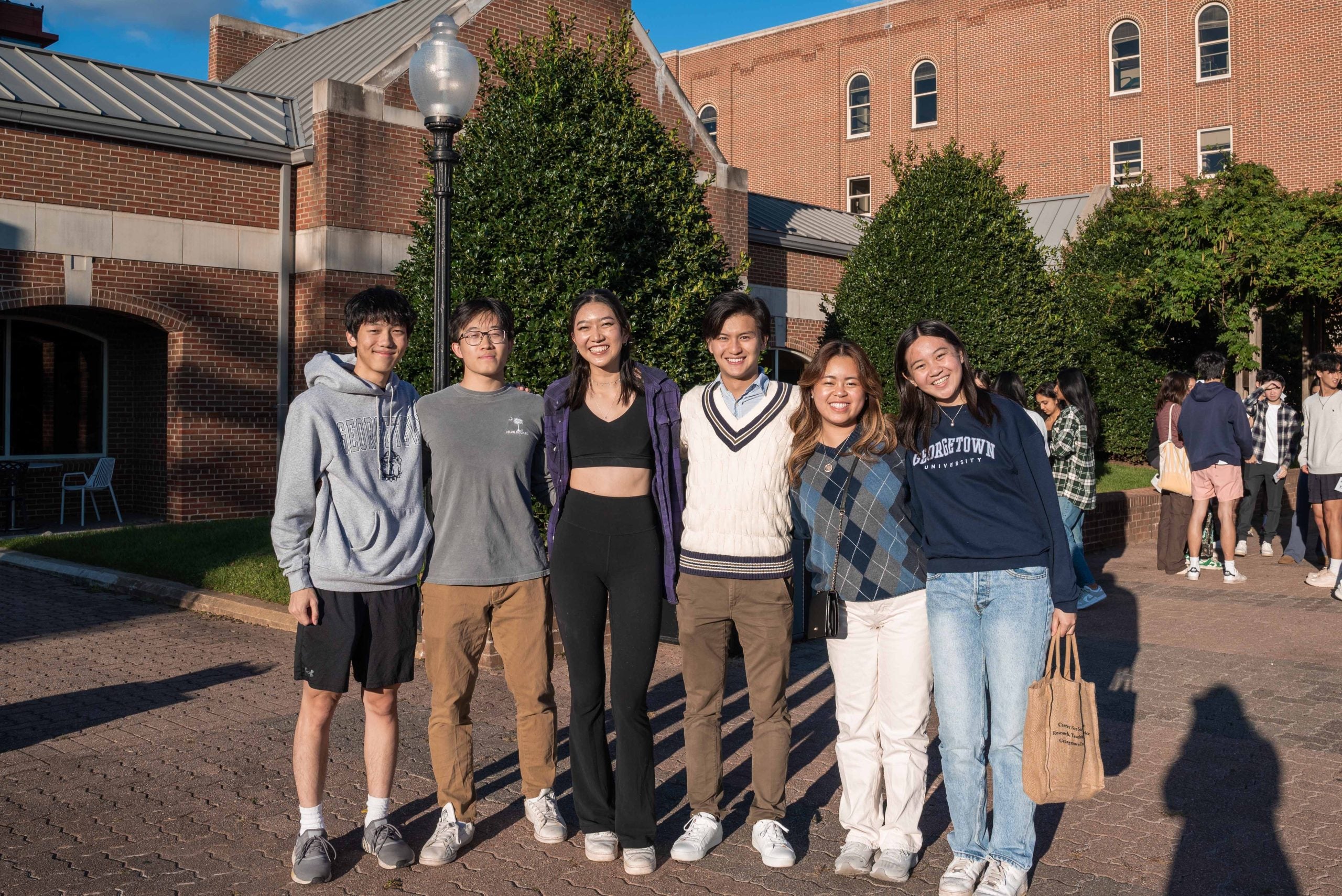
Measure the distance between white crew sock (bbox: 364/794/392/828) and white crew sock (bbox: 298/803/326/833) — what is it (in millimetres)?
167

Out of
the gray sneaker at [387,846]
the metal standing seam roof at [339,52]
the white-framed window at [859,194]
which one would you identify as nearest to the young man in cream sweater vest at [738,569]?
the gray sneaker at [387,846]

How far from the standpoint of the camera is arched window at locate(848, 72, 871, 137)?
40.6m

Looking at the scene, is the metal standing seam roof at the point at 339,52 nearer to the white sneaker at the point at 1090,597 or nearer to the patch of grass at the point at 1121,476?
the white sneaker at the point at 1090,597

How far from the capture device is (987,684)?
379cm

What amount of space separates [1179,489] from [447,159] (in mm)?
7425

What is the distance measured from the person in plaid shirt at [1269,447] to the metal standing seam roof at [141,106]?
12002mm

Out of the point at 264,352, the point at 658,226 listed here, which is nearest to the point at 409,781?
the point at 658,226

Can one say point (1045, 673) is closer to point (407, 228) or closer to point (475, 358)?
point (475, 358)

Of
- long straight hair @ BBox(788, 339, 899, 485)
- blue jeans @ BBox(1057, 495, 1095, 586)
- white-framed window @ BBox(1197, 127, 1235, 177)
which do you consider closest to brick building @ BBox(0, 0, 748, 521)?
blue jeans @ BBox(1057, 495, 1095, 586)

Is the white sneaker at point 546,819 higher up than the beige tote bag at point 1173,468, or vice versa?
the beige tote bag at point 1173,468

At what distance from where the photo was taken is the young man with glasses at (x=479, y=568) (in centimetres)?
406

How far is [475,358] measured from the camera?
4.14 m

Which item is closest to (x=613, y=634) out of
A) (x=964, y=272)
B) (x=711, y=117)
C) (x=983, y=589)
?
(x=983, y=589)

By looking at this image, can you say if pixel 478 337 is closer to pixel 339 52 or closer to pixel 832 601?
pixel 832 601
